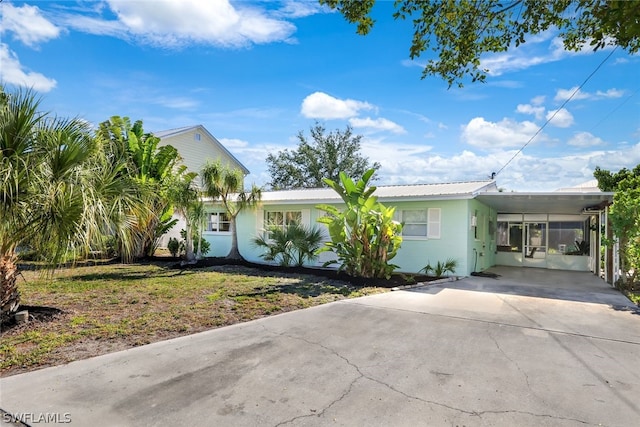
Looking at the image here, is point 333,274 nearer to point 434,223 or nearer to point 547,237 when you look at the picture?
point 434,223

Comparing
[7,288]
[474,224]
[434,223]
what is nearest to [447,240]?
[434,223]

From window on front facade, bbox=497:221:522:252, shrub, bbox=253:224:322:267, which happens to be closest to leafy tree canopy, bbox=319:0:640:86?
shrub, bbox=253:224:322:267

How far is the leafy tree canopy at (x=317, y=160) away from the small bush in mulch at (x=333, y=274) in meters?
23.9

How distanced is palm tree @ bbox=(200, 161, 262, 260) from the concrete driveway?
890 cm

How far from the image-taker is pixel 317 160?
3866 cm

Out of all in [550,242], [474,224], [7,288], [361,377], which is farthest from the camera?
[550,242]

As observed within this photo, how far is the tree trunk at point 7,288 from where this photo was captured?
18.4ft

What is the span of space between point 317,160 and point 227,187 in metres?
24.7

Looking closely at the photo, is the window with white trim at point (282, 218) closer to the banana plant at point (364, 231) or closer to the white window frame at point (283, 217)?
the white window frame at point (283, 217)

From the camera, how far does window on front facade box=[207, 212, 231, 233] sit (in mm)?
17875

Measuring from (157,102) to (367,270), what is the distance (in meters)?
10.8

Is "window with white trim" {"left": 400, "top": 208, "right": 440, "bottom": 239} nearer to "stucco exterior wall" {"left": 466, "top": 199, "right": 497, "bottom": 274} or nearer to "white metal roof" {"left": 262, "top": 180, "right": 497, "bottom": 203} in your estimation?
"white metal roof" {"left": 262, "top": 180, "right": 497, "bottom": 203}

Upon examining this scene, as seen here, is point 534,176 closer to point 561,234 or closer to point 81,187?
point 561,234

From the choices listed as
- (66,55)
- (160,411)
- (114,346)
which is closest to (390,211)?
(114,346)
